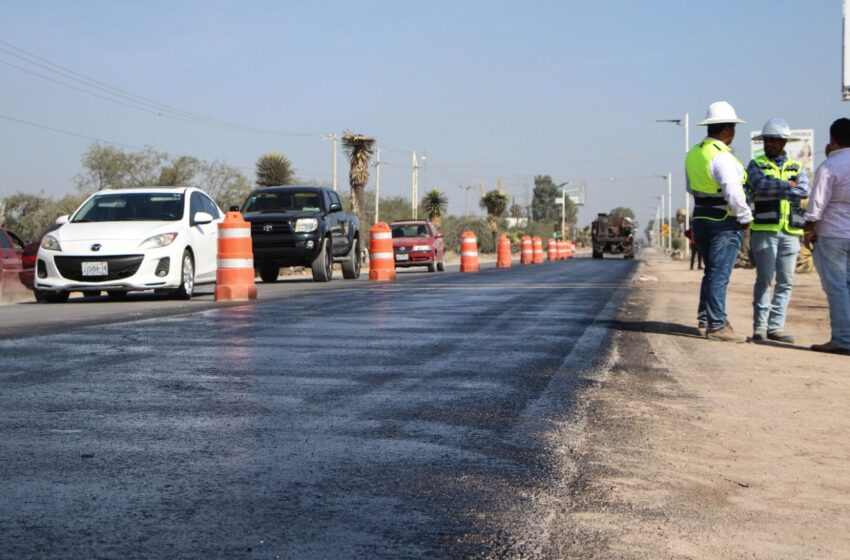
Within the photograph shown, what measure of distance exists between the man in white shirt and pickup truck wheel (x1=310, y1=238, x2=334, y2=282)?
14.5m

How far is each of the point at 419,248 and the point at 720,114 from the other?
79.4 ft

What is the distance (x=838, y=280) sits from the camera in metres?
9.87

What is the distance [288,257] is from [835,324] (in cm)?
Answer: 1458

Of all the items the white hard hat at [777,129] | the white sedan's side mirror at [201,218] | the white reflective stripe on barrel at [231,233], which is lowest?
the white reflective stripe on barrel at [231,233]

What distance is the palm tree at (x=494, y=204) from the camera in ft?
302

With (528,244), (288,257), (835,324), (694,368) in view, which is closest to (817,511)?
(694,368)

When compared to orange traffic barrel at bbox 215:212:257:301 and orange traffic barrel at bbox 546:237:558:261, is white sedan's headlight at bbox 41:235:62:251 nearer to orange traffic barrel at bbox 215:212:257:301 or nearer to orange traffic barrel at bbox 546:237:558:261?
orange traffic barrel at bbox 215:212:257:301

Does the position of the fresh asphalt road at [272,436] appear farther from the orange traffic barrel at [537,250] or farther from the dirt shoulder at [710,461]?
the orange traffic barrel at [537,250]

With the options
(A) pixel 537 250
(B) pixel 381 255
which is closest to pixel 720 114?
(B) pixel 381 255

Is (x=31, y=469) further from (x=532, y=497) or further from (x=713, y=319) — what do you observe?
(x=713, y=319)

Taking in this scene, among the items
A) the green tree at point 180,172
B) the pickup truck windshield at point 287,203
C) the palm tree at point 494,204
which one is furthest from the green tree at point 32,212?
the palm tree at point 494,204

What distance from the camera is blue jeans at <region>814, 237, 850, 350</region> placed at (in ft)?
32.1

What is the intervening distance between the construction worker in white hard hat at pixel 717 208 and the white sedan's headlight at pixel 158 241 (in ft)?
25.5

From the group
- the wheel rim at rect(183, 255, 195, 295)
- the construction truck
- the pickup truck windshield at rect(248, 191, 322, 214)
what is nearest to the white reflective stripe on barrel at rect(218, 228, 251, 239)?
the wheel rim at rect(183, 255, 195, 295)
